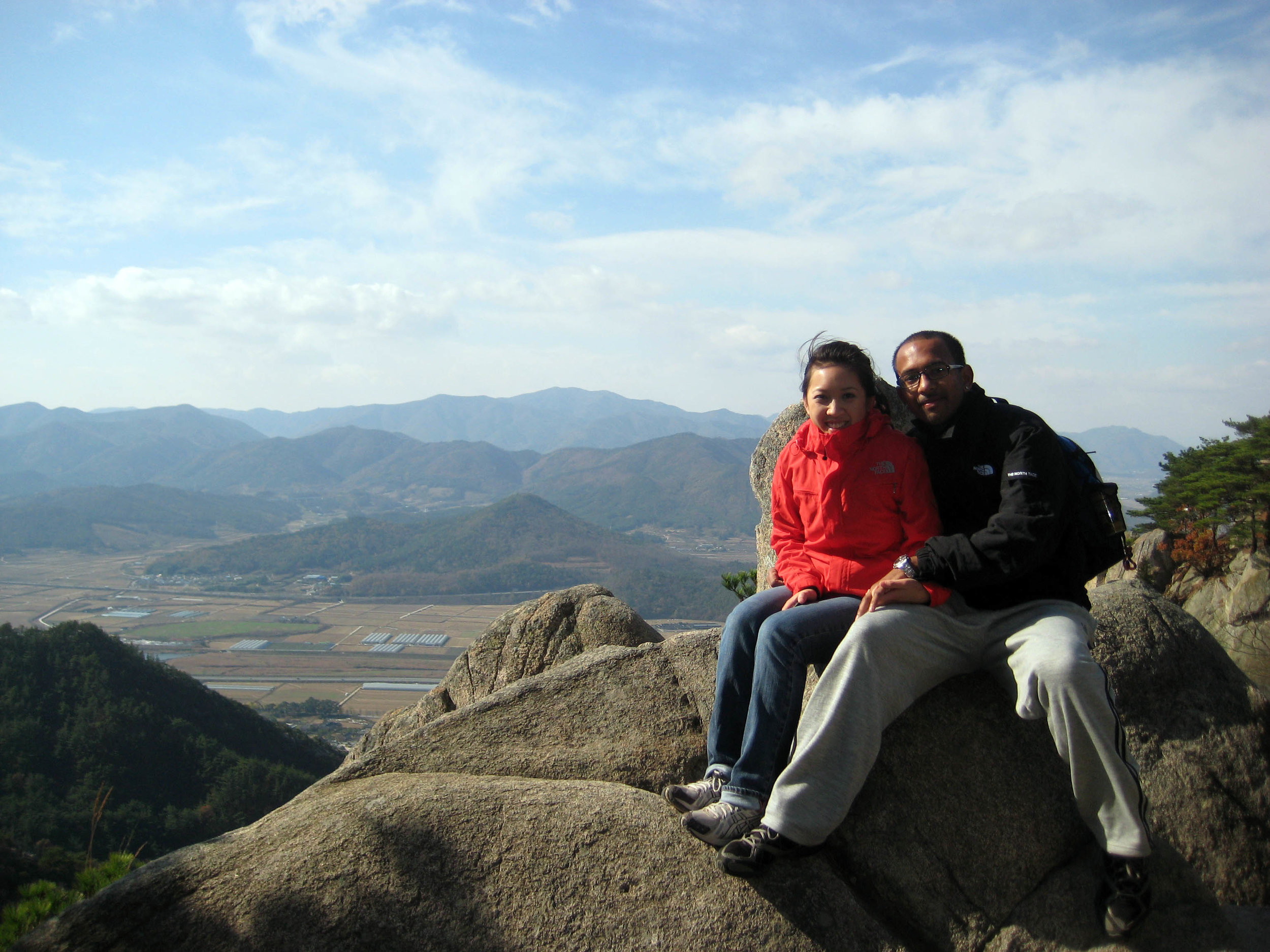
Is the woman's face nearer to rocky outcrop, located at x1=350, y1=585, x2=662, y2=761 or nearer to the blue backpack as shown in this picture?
the blue backpack

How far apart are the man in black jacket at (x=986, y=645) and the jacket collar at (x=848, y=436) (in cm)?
36

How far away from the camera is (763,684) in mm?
4500

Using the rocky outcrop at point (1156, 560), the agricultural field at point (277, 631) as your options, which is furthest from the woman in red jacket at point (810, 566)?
the agricultural field at point (277, 631)

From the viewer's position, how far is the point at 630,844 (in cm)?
434

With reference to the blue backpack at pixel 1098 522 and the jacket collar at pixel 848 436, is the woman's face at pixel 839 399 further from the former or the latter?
the blue backpack at pixel 1098 522

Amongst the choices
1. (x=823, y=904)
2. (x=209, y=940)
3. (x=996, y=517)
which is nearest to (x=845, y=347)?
A: (x=996, y=517)

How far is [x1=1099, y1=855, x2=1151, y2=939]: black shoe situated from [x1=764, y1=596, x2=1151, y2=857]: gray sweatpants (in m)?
0.08

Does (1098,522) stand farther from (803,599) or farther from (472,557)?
(472,557)

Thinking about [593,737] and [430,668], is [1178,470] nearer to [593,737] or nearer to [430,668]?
[593,737]

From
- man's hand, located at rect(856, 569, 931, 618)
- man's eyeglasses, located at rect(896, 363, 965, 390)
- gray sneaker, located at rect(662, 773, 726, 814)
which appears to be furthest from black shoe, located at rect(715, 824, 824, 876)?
man's eyeglasses, located at rect(896, 363, 965, 390)

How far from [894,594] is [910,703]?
672mm

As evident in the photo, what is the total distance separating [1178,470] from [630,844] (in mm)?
36524

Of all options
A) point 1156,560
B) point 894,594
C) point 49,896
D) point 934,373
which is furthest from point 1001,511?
point 1156,560

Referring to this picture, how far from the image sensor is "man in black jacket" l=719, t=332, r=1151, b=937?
160 inches
